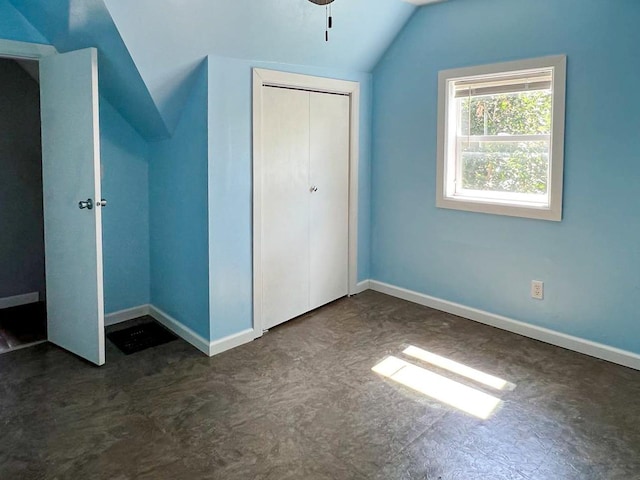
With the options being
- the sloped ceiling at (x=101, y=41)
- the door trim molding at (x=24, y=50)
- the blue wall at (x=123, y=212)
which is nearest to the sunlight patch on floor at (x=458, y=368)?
the blue wall at (x=123, y=212)

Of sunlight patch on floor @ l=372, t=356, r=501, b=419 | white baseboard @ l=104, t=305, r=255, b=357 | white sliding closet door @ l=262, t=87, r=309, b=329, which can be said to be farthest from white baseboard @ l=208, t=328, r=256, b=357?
sunlight patch on floor @ l=372, t=356, r=501, b=419

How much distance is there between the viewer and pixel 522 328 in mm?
3439

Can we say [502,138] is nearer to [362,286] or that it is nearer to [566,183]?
[566,183]

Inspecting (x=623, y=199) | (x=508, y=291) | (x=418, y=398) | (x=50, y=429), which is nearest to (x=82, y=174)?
(x=50, y=429)

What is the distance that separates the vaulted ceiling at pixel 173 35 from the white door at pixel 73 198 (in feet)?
0.59

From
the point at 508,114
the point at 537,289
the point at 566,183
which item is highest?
the point at 508,114

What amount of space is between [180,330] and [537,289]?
2.43 m

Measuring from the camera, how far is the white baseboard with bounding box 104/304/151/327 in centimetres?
363

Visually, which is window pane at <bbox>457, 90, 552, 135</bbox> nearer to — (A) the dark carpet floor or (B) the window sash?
(B) the window sash

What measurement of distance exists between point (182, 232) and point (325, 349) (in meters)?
1.22

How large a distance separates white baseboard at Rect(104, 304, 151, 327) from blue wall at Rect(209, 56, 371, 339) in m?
0.95

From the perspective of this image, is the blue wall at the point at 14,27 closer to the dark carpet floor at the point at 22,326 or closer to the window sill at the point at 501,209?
the dark carpet floor at the point at 22,326

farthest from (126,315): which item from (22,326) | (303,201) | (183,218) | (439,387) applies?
(439,387)

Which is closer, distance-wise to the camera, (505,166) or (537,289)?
(537,289)
